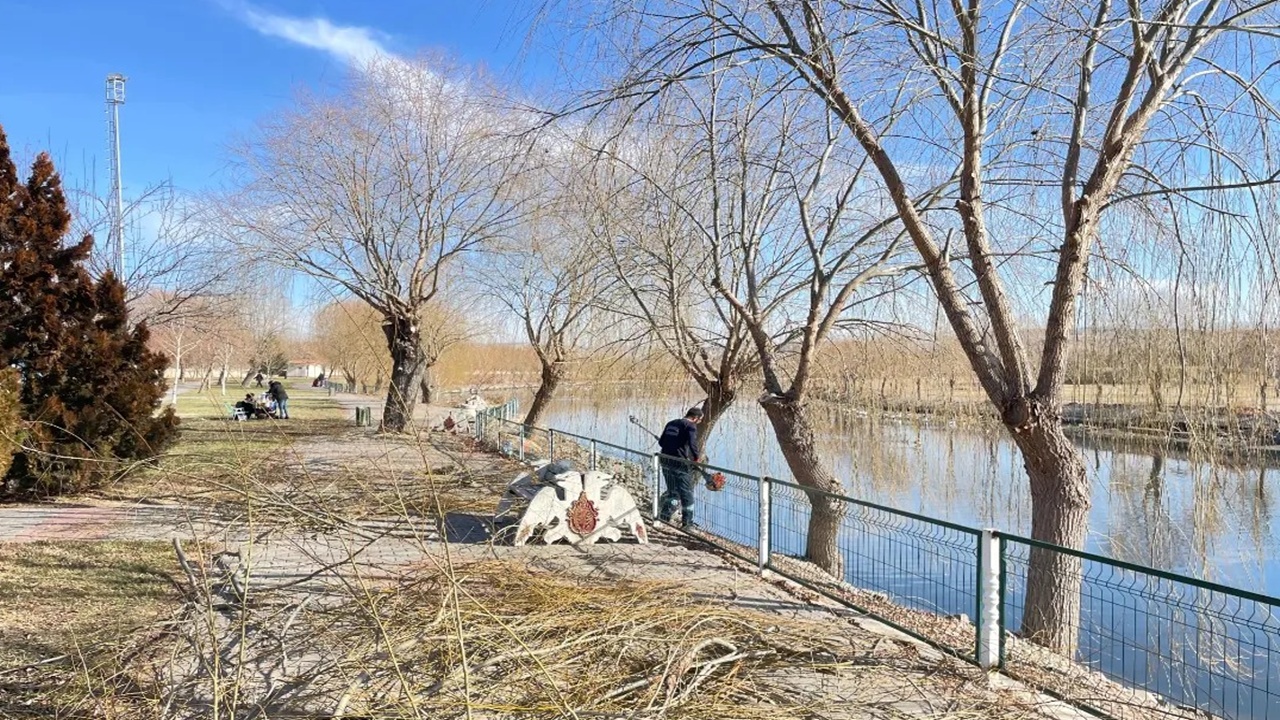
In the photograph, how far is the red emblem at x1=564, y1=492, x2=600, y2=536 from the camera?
903 cm

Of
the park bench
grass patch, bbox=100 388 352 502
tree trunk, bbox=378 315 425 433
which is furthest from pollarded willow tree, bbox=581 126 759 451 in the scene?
tree trunk, bbox=378 315 425 433

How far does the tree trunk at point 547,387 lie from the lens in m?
21.4

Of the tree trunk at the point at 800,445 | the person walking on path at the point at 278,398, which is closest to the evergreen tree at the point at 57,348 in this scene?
the tree trunk at the point at 800,445

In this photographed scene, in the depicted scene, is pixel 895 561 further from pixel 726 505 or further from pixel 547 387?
pixel 547 387

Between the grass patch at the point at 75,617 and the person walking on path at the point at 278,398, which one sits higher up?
the person walking on path at the point at 278,398

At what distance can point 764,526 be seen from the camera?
802cm

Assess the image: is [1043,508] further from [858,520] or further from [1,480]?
[1,480]

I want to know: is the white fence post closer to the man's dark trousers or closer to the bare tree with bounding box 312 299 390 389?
the man's dark trousers

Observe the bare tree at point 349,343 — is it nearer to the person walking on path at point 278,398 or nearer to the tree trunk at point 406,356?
the person walking on path at point 278,398

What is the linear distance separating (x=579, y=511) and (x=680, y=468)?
170 centimetres

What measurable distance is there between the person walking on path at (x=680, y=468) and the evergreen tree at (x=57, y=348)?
686 cm

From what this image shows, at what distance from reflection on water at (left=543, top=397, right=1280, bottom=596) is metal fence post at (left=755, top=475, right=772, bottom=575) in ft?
7.36

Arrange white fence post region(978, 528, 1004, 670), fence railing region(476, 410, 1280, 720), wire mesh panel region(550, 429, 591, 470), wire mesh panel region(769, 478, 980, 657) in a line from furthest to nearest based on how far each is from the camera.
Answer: wire mesh panel region(550, 429, 591, 470) → wire mesh panel region(769, 478, 980, 657) → white fence post region(978, 528, 1004, 670) → fence railing region(476, 410, 1280, 720)

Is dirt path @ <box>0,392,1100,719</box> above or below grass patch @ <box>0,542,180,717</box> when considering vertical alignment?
above
